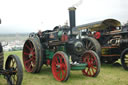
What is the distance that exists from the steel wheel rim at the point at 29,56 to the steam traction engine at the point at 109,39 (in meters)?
2.17

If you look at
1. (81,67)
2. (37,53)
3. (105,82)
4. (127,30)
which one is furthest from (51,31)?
(127,30)

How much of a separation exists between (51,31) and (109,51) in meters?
3.22

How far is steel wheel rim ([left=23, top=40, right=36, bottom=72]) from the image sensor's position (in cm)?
655

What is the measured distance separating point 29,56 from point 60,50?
1.47m

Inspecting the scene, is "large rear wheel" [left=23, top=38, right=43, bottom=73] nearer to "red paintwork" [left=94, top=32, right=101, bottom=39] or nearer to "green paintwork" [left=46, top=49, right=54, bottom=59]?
"green paintwork" [left=46, top=49, right=54, bottom=59]

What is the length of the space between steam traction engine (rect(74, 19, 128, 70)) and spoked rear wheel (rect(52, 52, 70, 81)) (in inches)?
87.7

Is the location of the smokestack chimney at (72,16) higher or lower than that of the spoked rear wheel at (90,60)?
higher

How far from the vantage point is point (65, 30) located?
6.05 metres

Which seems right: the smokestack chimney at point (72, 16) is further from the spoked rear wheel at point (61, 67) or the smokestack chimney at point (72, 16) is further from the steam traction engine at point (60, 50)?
the spoked rear wheel at point (61, 67)

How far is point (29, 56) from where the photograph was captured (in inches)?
264

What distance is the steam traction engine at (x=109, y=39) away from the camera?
24.6 feet

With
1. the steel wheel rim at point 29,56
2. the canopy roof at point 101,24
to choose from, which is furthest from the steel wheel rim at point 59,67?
the canopy roof at point 101,24

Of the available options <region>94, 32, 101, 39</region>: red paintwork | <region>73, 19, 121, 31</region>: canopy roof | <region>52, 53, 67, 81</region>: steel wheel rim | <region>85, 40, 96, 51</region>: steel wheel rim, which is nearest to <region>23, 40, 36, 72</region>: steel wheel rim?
<region>52, 53, 67, 81</region>: steel wheel rim

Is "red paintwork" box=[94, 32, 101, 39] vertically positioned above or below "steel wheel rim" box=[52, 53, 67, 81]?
above
